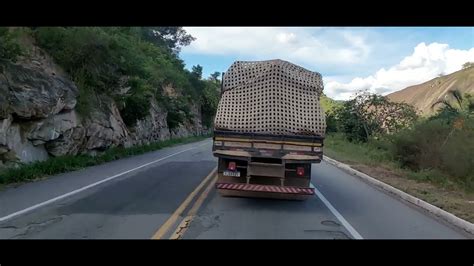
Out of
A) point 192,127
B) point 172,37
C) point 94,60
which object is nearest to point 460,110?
point 94,60

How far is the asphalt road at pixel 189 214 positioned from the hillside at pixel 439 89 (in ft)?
74.2

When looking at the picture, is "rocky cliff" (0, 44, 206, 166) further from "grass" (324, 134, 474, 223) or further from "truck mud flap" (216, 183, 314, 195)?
"grass" (324, 134, 474, 223)

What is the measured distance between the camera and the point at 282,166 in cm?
1076

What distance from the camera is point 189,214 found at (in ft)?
30.4

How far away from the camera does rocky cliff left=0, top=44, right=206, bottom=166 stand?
49.2ft

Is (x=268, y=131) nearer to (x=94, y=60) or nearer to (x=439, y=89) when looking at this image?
(x=94, y=60)

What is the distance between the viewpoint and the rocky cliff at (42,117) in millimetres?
14984

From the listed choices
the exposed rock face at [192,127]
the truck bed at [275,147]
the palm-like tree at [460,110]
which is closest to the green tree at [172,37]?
the exposed rock face at [192,127]

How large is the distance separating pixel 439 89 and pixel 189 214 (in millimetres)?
54314

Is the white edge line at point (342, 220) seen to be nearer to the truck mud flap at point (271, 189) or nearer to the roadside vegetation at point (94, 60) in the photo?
the truck mud flap at point (271, 189)
